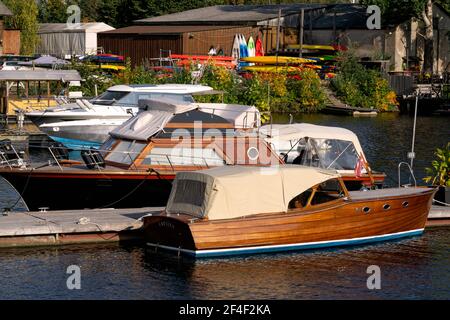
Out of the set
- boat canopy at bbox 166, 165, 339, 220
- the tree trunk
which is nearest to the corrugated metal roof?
the tree trunk

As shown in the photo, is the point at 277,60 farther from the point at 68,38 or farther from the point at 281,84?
the point at 68,38

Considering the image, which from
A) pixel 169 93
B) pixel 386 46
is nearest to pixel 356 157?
pixel 169 93

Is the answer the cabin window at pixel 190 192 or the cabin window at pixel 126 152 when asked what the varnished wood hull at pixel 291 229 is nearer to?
the cabin window at pixel 190 192

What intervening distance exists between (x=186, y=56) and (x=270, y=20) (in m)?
15.1

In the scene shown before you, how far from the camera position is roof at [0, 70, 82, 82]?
52.6 m

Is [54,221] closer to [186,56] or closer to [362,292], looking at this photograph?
[362,292]

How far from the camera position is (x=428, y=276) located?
24938mm

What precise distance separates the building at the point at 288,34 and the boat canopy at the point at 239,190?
194ft

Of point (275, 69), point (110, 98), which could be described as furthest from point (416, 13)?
point (110, 98)

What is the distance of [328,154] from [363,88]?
146 ft

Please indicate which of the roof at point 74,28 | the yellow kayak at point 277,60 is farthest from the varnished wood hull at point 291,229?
the roof at point 74,28

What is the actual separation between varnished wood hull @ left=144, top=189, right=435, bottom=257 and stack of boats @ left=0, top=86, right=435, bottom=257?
1.2 inches

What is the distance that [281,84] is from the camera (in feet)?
236

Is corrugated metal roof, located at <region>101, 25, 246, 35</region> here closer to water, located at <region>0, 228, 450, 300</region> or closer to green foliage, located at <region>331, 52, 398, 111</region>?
green foliage, located at <region>331, 52, 398, 111</region>
